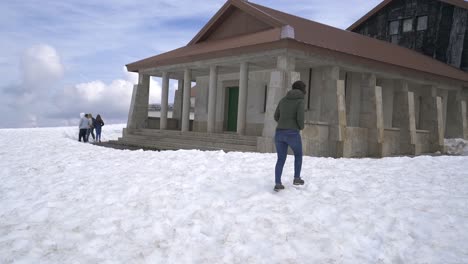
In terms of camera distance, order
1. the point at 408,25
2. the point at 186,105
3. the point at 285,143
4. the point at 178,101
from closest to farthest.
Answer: the point at 285,143
the point at 186,105
the point at 178,101
the point at 408,25

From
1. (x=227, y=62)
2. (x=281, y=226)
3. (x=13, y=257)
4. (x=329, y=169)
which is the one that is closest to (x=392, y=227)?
(x=281, y=226)

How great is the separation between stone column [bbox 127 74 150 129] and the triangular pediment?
3.21 metres

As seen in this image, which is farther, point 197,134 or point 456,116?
point 456,116

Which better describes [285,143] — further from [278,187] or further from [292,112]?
[278,187]

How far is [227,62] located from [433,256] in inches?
452

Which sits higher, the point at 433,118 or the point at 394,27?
the point at 394,27

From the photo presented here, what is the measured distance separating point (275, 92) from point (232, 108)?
6.40 meters

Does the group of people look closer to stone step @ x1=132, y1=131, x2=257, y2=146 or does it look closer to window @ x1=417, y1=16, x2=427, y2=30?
stone step @ x1=132, y1=131, x2=257, y2=146

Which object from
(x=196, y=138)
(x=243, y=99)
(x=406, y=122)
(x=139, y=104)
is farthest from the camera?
(x=139, y=104)

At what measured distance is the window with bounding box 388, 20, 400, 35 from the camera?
23677mm

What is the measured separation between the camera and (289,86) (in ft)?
39.3

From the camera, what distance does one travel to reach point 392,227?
15.7 feet

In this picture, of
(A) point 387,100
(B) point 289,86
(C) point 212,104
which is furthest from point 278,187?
(A) point 387,100

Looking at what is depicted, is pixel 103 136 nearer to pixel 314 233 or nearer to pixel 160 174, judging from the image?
pixel 160 174
